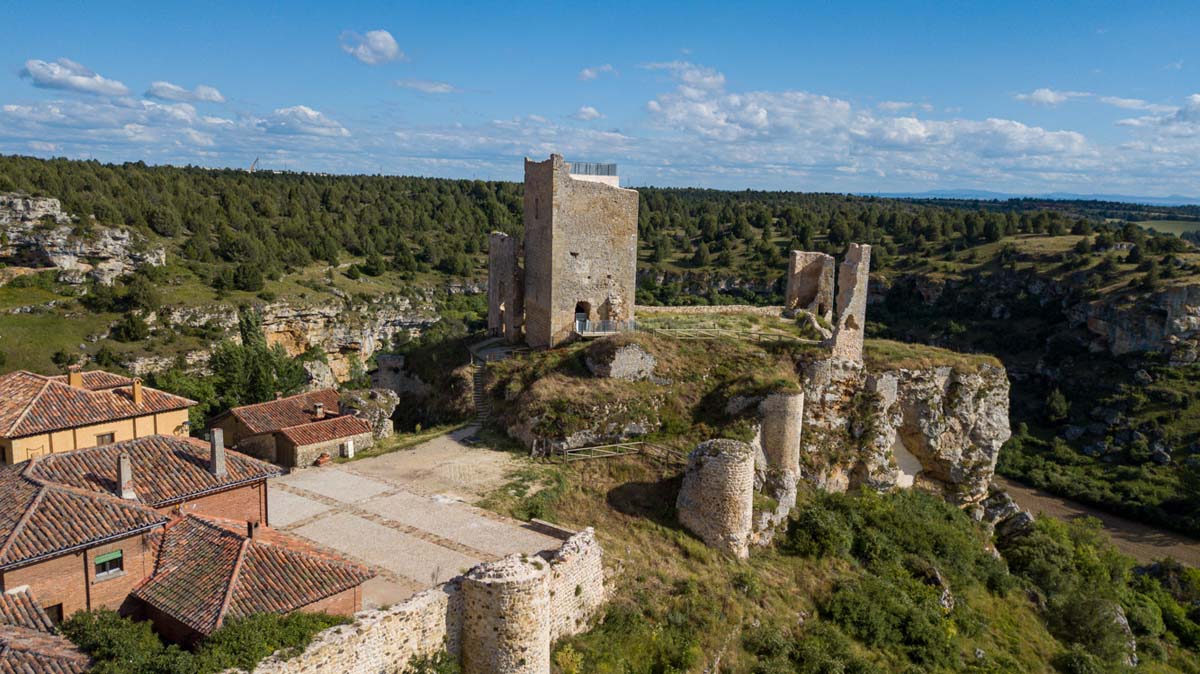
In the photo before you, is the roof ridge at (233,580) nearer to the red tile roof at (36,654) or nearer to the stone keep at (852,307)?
the red tile roof at (36,654)

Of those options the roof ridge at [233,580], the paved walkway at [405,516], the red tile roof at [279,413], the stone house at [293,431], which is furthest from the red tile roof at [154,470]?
the red tile roof at [279,413]

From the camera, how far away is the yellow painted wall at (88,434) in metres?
20.2

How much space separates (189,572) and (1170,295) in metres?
72.7

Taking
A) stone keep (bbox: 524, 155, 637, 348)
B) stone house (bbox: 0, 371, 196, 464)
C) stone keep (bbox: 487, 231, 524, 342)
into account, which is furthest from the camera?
stone keep (bbox: 487, 231, 524, 342)

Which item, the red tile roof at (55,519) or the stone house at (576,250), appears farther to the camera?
the stone house at (576,250)

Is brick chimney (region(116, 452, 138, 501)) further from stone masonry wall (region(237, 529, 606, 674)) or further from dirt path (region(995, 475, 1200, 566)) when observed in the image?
dirt path (region(995, 475, 1200, 566))

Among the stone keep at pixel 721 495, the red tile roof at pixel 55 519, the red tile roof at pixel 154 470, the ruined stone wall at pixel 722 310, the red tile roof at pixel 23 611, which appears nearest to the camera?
the red tile roof at pixel 23 611

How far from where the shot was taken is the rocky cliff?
62.6m

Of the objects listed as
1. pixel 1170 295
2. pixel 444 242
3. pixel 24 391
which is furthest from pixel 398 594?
pixel 444 242

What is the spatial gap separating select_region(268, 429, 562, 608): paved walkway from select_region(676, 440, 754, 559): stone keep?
441 cm

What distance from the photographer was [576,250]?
28641 mm

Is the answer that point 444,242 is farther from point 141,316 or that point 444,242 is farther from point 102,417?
point 102,417

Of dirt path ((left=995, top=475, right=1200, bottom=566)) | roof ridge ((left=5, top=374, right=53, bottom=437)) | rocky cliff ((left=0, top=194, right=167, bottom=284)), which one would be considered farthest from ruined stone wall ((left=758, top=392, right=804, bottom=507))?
rocky cliff ((left=0, top=194, right=167, bottom=284))

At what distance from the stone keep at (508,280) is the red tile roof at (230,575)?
17.8 meters
